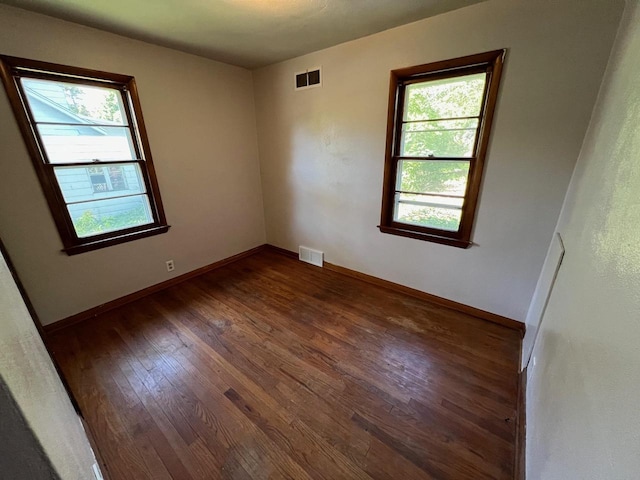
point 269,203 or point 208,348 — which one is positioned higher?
point 269,203

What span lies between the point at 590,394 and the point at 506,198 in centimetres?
163

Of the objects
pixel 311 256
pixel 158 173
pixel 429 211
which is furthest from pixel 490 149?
pixel 158 173

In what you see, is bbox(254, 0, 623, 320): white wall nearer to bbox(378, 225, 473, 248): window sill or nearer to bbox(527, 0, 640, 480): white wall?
bbox(378, 225, 473, 248): window sill

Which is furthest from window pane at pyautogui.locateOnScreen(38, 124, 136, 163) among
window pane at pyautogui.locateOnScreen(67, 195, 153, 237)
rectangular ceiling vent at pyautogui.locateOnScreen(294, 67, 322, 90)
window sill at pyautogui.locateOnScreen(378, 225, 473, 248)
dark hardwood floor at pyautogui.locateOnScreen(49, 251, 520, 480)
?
window sill at pyautogui.locateOnScreen(378, 225, 473, 248)

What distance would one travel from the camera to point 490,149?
196 centimetres

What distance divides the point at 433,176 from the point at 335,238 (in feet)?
4.24

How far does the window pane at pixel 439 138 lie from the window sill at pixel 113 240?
262 cm

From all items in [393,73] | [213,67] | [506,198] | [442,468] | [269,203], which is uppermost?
[213,67]

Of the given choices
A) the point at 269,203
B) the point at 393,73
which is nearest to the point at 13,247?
the point at 269,203

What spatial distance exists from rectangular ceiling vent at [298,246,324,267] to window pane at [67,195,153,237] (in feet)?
5.86

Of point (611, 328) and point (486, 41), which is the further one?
point (486, 41)

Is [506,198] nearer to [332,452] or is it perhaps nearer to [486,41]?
[486,41]

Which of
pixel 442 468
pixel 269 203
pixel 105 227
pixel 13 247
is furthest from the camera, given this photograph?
pixel 269 203

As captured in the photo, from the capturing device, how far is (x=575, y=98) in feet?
5.24
